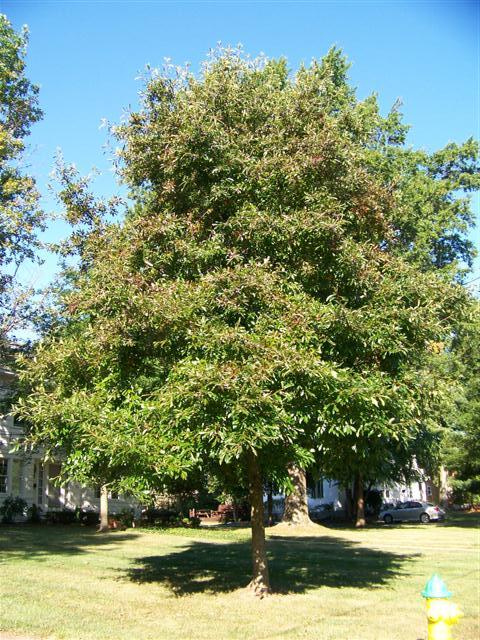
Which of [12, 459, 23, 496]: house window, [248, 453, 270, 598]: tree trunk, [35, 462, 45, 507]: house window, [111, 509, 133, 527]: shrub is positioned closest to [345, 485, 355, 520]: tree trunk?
[111, 509, 133, 527]: shrub

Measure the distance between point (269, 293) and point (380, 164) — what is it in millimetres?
16377

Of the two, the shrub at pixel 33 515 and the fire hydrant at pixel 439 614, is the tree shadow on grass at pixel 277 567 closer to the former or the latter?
the fire hydrant at pixel 439 614

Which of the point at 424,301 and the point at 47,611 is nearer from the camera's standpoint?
the point at 47,611

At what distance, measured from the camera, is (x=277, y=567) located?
1331 cm

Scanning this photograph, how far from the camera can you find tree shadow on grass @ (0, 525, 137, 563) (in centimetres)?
1536

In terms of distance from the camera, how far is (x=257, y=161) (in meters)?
9.80

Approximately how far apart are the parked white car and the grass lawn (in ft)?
55.5

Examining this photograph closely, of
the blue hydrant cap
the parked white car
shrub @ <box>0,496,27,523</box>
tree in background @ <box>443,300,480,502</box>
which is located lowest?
the parked white car

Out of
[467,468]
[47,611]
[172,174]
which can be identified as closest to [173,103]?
[172,174]

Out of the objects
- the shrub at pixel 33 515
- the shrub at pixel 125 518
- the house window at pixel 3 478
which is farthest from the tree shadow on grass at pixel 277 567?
the house window at pixel 3 478

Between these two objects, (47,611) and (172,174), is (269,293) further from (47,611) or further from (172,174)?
(47,611)

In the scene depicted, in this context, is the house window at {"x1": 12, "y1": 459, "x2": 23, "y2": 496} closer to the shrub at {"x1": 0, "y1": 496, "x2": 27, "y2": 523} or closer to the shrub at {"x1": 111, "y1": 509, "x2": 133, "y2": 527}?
the shrub at {"x1": 0, "y1": 496, "x2": 27, "y2": 523}

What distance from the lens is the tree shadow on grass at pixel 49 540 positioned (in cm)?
1536

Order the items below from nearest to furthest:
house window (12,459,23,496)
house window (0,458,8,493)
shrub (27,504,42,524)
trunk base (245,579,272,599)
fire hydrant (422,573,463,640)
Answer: fire hydrant (422,573,463,640), trunk base (245,579,272,599), shrub (27,504,42,524), house window (0,458,8,493), house window (12,459,23,496)
